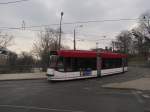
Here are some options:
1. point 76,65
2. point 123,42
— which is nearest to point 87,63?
point 76,65

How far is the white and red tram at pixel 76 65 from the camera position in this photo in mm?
28203

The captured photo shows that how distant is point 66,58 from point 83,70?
136 inches

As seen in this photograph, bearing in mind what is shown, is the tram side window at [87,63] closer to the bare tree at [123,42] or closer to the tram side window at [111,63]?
the tram side window at [111,63]

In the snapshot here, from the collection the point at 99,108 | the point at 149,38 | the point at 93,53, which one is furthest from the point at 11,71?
the point at 149,38

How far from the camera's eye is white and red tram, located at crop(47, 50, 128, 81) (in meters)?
28.2

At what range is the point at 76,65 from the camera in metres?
30.1

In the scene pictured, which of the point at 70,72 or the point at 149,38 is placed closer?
the point at 70,72

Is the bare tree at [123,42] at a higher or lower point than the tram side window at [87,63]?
higher

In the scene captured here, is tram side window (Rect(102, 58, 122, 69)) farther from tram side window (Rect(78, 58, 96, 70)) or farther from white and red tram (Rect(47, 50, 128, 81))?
tram side window (Rect(78, 58, 96, 70))

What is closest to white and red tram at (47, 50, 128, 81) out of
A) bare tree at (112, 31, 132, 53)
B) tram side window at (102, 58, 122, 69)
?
tram side window at (102, 58, 122, 69)

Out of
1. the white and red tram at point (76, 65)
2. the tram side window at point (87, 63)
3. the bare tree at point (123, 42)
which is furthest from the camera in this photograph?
the bare tree at point (123, 42)

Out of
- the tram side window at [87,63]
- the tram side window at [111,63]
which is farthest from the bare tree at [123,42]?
the tram side window at [87,63]

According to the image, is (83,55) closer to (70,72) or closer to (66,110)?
(70,72)

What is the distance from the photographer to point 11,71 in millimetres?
44625
